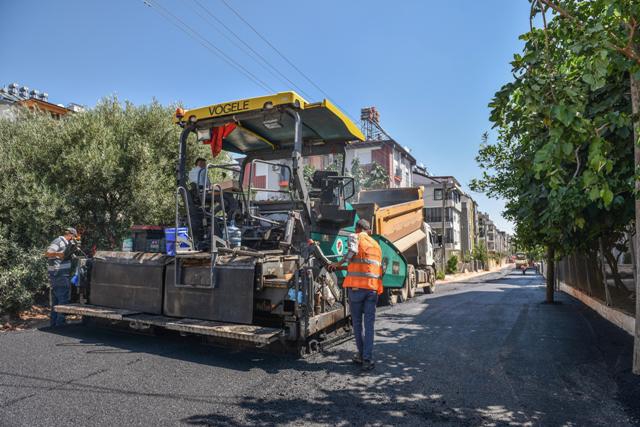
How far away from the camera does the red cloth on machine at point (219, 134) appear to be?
5784 mm

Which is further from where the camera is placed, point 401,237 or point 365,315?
point 401,237

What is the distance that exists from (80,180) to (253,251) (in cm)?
582

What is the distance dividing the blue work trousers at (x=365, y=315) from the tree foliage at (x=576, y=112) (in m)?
2.21

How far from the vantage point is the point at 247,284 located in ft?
15.4

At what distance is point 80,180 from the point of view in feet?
28.9

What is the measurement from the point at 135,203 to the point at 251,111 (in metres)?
5.14

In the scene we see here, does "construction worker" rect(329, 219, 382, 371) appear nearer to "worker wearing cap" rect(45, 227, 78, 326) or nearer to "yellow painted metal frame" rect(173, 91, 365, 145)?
"yellow painted metal frame" rect(173, 91, 365, 145)

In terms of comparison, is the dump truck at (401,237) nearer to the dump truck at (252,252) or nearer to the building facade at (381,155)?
the dump truck at (252,252)

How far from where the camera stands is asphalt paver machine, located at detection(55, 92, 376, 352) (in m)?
4.68

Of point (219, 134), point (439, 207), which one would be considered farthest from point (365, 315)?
point (439, 207)

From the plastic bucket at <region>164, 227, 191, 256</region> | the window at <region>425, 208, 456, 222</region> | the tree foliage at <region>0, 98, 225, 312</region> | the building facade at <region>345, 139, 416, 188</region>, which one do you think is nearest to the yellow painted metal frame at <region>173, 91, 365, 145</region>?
the plastic bucket at <region>164, 227, 191, 256</region>

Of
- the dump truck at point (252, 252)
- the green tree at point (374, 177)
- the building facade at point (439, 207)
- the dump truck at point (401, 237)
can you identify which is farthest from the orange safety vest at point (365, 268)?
the building facade at point (439, 207)

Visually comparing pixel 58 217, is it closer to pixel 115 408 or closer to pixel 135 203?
pixel 135 203

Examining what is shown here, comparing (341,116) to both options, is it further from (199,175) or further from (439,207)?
(439,207)
